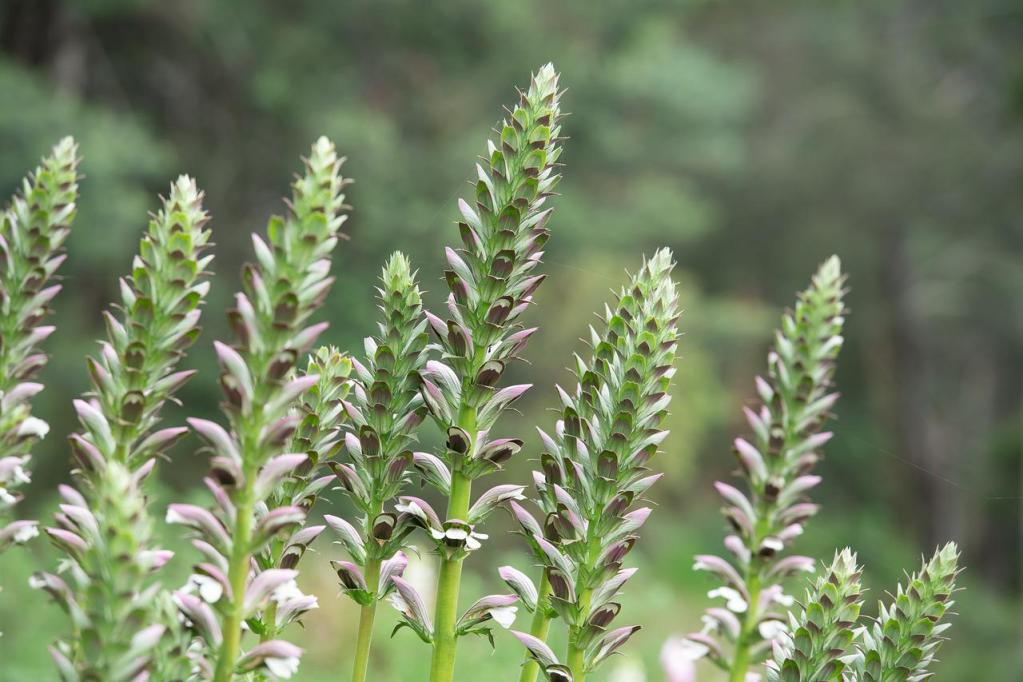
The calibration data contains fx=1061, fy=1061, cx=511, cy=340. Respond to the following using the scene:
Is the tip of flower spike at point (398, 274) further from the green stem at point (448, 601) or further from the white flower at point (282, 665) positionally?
the white flower at point (282, 665)

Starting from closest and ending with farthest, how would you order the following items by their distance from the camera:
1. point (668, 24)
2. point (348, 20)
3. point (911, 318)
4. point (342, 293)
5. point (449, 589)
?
point (449, 589)
point (342, 293)
point (348, 20)
point (668, 24)
point (911, 318)

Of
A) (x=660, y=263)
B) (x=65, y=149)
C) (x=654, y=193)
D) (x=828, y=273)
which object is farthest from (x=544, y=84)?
(x=654, y=193)

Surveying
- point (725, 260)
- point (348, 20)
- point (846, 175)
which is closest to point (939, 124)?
point (846, 175)

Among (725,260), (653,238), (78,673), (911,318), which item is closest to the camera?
(78,673)

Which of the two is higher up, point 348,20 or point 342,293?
point 348,20

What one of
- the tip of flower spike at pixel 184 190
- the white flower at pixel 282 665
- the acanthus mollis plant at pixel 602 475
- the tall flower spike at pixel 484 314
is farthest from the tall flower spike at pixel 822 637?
the tip of flower spike at pixel 184 190

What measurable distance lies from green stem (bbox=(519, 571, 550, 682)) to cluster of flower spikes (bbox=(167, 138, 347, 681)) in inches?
9.8

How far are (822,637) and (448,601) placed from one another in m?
0.30

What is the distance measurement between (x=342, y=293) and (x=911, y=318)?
701 inches

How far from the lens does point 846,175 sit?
22.7m

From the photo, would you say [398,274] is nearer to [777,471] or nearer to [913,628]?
[777,471]

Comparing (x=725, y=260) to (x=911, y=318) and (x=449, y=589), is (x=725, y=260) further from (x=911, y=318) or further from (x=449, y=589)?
(x=449, y=589)

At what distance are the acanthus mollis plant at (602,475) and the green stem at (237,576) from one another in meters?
0.23

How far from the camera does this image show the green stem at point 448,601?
86 centimetres
